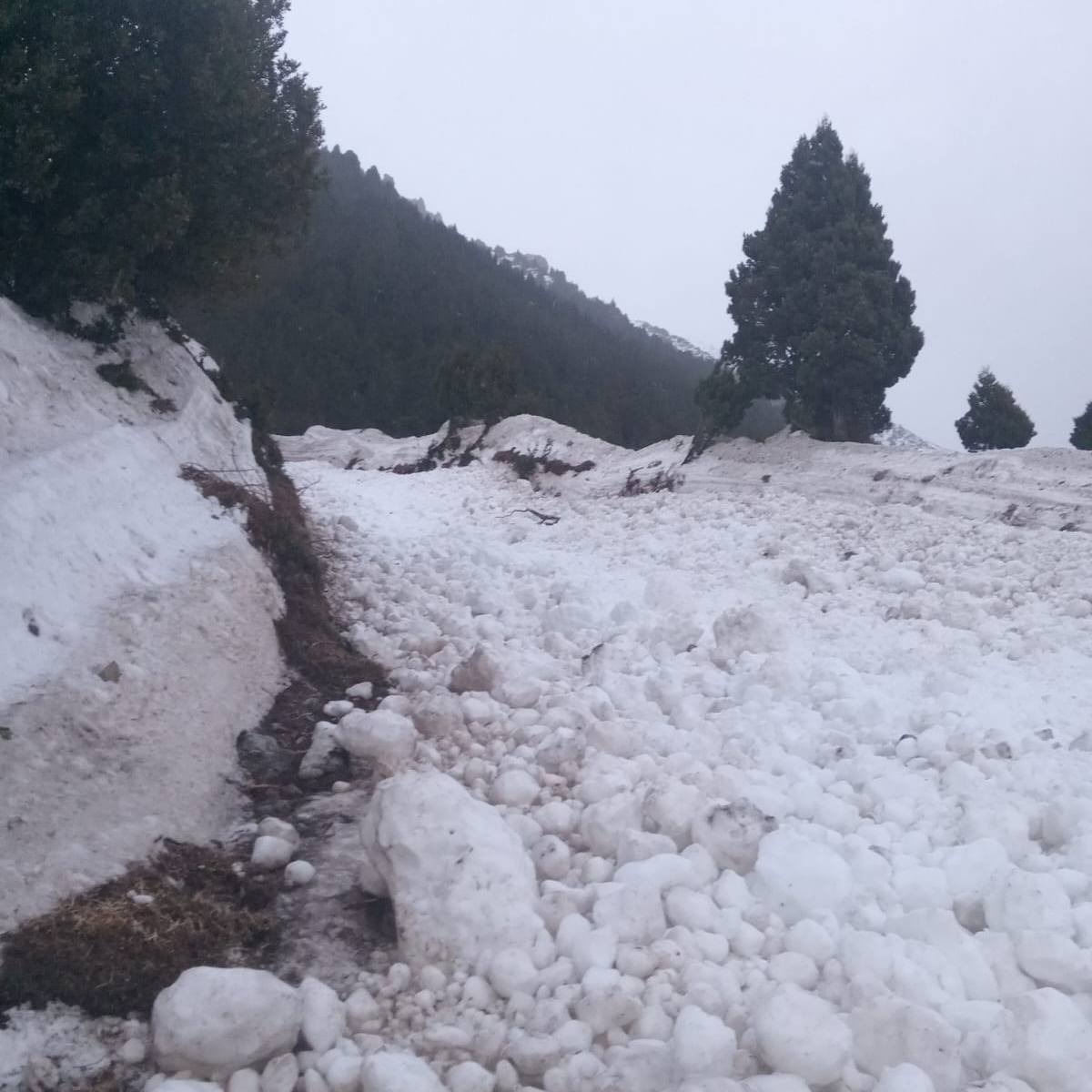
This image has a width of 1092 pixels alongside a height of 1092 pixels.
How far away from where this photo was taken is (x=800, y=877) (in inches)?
133

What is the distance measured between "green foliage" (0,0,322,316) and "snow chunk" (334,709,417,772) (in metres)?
4.86

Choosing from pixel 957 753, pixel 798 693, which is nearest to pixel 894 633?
pixel 798 693

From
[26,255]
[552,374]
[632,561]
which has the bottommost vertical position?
[632,561]

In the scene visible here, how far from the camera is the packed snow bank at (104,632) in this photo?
3586 millimetres

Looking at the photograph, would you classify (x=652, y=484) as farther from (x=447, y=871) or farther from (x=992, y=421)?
(x=447, y=871)

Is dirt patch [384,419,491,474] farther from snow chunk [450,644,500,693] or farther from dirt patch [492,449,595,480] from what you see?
snow chunk [450,644,500,693]

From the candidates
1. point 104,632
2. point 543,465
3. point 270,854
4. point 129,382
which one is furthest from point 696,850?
point 543,465

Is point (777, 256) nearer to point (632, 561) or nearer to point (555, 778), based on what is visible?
point (632, 561)

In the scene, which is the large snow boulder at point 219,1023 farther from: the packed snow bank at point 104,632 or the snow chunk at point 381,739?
the snow chunk at point 381,739

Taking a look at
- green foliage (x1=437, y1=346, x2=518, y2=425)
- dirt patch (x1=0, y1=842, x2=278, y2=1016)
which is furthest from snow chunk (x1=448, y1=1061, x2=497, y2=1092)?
green foliage (x1=437, y1=346, x2=518, y2=425)

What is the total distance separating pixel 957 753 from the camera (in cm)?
432

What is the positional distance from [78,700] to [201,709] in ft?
2.39

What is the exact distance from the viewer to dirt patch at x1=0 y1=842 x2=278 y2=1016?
2871 millimetres

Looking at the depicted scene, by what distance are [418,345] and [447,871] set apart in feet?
159
